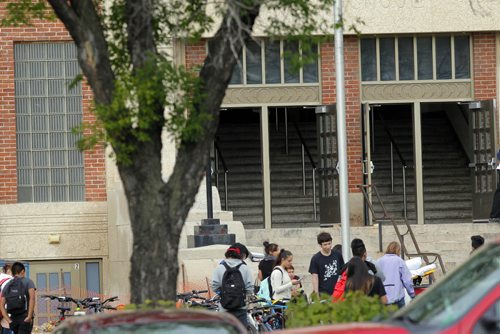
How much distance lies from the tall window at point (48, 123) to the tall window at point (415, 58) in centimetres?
609

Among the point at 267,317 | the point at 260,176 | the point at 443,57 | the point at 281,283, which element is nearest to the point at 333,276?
the point at 281,283

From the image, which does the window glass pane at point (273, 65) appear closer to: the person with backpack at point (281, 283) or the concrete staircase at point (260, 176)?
the concrete staircase at point (260, 176)

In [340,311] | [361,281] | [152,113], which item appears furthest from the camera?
[361,281]

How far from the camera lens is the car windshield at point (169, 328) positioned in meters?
9.19

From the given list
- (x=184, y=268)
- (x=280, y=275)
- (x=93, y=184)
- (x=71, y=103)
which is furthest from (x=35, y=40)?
(x=280, y=275)

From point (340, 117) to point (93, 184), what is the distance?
24.4 feet

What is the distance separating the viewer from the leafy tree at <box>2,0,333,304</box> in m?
11.2

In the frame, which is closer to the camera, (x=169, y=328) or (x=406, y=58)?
(x=169, y=328)

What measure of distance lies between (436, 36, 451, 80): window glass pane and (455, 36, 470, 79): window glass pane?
0.17 meters

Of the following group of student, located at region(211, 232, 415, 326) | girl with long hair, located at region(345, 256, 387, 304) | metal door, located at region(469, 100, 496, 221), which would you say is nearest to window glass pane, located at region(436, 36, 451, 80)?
metal door, located at region(469, 100, 496, 221)

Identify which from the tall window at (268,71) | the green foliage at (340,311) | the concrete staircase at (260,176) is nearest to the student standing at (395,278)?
the green foliage at (340,311)

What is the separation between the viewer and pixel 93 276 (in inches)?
1048

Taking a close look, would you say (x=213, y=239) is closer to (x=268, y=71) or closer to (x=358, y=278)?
(x=268, y=71)

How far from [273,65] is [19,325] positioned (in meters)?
11.3
